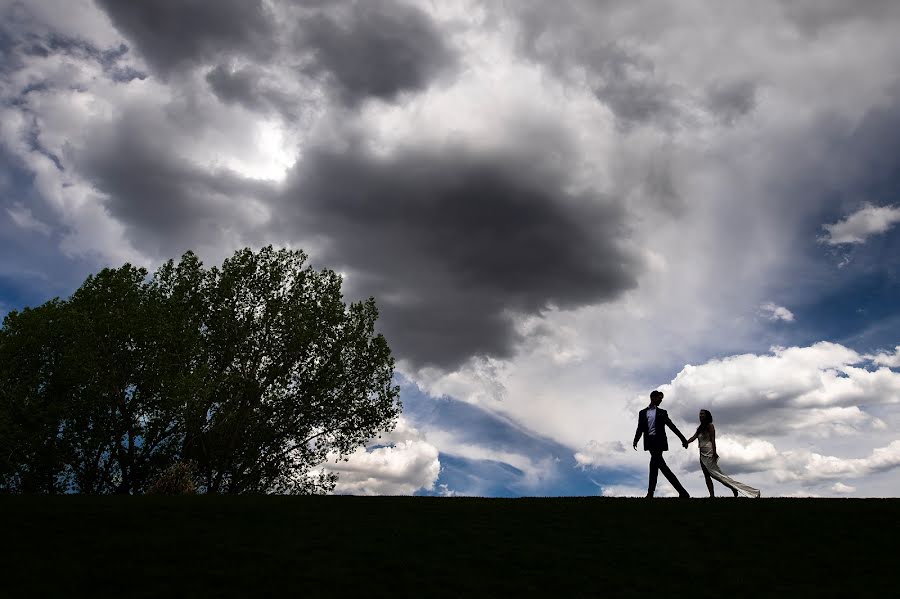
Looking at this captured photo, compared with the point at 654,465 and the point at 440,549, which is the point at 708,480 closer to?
the point at 654,465

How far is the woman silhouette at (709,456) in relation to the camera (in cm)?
1843

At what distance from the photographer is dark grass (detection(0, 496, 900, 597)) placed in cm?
862

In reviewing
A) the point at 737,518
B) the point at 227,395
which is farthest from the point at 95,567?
the point at 227,395

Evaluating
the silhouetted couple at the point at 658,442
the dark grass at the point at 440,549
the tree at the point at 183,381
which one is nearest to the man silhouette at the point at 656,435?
the silhouetted couple at the point at 658,442

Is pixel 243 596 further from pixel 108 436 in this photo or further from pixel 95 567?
pixel 108 436

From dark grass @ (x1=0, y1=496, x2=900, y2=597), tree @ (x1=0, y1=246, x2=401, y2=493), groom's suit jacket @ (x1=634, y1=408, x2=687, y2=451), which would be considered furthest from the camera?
tree @ (x1=0, y1=246, x2=401, y2=493)

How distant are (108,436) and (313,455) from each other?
10.2 meters

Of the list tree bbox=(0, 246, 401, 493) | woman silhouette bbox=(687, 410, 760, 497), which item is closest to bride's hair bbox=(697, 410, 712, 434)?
woman silhouette bbox=(687, 410, 760, 497)

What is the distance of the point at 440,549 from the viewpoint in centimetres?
1084

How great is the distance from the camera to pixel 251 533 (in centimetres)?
1163

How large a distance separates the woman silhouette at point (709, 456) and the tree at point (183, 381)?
65.7ft

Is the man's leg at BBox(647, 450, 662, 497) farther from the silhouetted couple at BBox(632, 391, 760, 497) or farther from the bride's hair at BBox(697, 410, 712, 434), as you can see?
the bride's hair at BBox(697, 410, 712, 434)

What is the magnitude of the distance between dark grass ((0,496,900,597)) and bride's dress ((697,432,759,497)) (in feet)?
8.60

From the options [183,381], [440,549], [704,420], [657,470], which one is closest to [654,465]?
[657,470]
